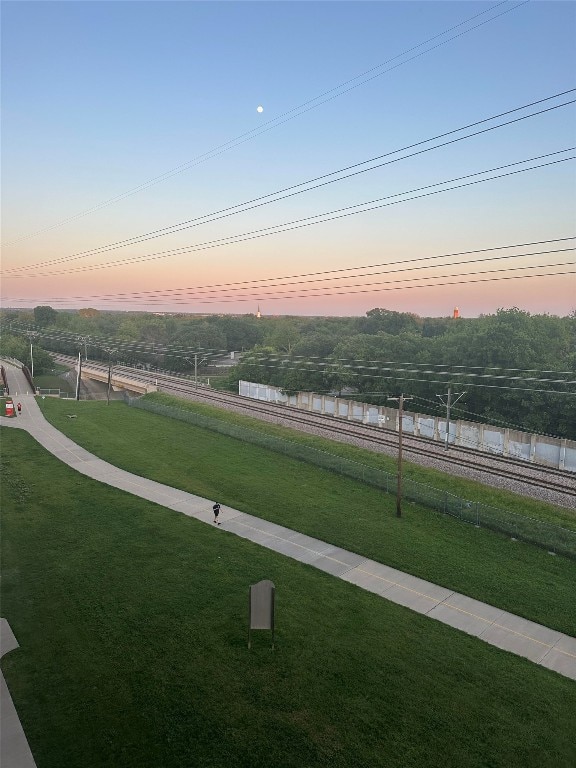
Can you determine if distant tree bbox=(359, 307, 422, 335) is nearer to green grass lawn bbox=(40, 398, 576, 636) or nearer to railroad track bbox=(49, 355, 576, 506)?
railroad track bbox=(49, 355, 576, 506)

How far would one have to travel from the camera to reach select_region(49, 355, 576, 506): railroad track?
92.1ft

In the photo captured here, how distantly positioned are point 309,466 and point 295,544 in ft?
35.4

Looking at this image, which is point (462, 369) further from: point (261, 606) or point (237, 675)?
point (237, 675)

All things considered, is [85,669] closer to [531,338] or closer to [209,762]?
[209,762]

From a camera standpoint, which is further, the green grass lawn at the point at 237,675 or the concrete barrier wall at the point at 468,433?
the concrete barrier wall at the point at 468,433

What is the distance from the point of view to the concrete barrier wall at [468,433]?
34.8 meters

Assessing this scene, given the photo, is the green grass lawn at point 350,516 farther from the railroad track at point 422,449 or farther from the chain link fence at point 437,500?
the railroad track at point 422,449

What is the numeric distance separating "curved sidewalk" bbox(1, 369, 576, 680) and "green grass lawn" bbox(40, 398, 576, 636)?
0.47m

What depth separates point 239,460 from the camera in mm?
30344

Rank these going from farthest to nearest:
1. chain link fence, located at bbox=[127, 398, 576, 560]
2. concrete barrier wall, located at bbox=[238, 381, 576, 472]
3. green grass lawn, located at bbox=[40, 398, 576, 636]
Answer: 1. concrete barrier wall, located at bbox=[238, 381, 576, 472]
2. chain link fence, located at bbox=[127, 398, 576, 560]
3. green grass lawn, located at bbox=[40, 398, 576, 636]

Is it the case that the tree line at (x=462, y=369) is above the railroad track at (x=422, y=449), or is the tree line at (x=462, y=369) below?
above

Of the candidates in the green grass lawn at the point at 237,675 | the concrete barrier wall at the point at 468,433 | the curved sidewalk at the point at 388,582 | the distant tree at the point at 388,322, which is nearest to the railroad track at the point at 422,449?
the concrete barrier wall at the point at 468,433

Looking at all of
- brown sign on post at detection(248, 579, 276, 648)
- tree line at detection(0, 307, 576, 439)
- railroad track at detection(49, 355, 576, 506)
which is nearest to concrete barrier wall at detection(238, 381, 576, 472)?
tree line at detection(0, 307, 576, 439)

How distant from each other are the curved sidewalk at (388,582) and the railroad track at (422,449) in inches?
475
